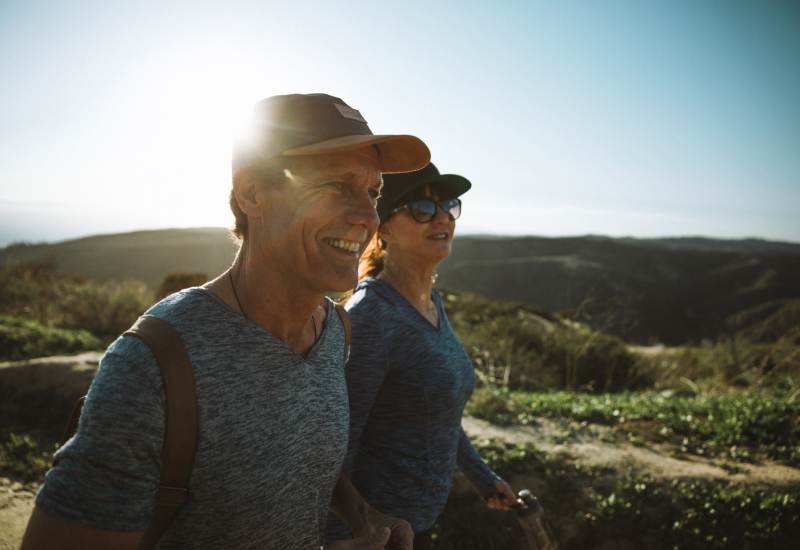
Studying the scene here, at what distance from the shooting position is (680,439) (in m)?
4.74

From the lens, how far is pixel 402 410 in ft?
6.50

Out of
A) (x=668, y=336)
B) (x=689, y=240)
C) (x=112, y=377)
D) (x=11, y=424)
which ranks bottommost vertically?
(x=668, y=336)

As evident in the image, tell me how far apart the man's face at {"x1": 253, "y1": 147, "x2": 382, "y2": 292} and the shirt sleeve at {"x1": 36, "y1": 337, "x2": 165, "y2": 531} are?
0.48 m

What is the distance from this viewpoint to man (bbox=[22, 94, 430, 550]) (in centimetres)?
96

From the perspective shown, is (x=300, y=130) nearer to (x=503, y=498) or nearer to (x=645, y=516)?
(x=503, y=498)

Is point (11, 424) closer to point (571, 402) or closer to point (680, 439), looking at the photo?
point (571, 402)

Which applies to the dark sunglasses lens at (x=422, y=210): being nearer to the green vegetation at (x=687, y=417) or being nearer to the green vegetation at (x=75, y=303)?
the green vegetation at (x=687, y=417)

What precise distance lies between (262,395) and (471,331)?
839cm

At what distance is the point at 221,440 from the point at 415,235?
1461mm

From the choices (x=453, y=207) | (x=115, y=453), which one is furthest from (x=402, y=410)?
(x=115, y=453)

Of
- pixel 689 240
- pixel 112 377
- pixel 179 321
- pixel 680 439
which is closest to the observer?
pixel 112 377

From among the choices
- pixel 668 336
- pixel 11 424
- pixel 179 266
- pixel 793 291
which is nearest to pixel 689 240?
pixel 793 291

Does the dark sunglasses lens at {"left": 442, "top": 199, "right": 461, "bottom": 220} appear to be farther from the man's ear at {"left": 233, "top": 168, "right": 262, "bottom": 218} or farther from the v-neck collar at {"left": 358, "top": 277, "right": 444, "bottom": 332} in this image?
the man's ear at {"left": 233, "top": 168, "right": 262, "bottom": 218}

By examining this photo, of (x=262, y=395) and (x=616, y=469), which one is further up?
(x=262, y=395)
